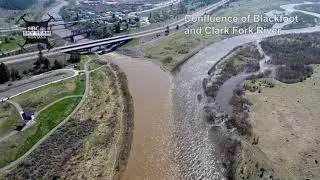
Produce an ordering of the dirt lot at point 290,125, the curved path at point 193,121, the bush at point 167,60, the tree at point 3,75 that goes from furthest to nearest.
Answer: the bush at point 167,60
the tree at point 3,75
the dirt lot at point 290,125
the curved path at point 193,121

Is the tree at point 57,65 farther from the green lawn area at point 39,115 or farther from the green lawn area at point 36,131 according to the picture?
the green lawn area at point 36,131

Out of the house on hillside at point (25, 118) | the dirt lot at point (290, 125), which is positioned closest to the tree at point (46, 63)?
the house on hillside at point (25, 118)

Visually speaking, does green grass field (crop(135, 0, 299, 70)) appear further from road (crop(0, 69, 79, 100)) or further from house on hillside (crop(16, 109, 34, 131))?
house on hillside (crop(16, 109, 34, 131))

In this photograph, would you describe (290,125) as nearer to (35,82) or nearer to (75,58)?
(35,82)

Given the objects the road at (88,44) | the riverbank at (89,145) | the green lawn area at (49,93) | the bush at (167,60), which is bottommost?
the riverbank at (89,145)

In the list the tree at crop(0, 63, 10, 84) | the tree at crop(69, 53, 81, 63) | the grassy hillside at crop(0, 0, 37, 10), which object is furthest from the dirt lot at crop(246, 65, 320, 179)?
the grassy hillside at crop(0, 0, 37, 10)

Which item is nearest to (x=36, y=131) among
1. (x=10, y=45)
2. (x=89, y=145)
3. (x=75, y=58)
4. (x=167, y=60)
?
(x=89, y=145)
